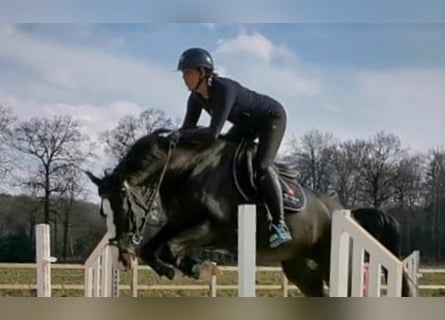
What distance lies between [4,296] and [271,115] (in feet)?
3.40

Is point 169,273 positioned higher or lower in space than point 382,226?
lower

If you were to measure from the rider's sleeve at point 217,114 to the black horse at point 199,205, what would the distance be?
28 mm

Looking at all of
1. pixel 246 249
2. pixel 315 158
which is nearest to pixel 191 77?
pixel 315 158

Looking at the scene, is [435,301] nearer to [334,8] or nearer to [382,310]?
[382,310]

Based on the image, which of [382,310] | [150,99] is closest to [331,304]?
[382,310]

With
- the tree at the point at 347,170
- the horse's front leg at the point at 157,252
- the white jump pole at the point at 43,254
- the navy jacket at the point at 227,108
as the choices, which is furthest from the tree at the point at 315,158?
the white jump pole at the point at 43,254

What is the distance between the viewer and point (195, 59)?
1.98m

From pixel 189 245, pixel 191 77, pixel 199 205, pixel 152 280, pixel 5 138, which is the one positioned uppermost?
pixel 191 77

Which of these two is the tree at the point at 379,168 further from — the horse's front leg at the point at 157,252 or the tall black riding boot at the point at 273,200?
the horse's front leg at the point at 157,252

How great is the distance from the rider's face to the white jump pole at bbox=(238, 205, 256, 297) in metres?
0.41

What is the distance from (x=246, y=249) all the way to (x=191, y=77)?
0.56 meters

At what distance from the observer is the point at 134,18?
1.99 meters

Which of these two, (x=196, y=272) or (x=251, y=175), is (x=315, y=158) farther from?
(x=196, y=272)

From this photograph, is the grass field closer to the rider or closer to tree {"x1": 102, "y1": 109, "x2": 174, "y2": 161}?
the rider
